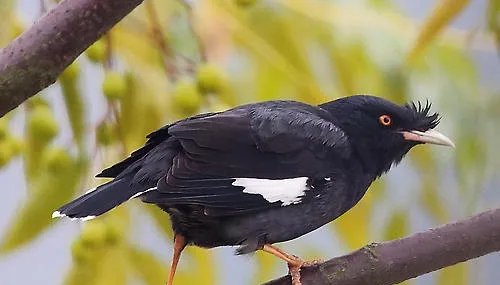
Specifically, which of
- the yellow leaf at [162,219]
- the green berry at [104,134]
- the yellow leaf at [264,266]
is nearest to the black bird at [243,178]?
the green berry at [104,134]

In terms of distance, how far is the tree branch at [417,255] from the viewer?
1.01 m

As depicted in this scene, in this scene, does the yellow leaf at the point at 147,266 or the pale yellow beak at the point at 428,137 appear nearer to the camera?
the pale yellow beak at the point at 428,137

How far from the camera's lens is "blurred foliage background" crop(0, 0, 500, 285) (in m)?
1.25

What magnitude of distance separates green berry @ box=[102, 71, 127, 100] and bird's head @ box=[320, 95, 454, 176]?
295 millimetres

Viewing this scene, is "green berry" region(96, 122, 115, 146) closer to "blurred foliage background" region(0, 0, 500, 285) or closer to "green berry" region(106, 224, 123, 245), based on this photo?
"blurred foliage background" region(0, 0, 500, 285)

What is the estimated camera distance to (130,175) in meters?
1.08

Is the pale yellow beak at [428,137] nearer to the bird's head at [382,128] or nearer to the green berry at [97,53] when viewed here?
the bird's head at [382,128]

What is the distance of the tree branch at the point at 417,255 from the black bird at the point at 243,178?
0.18 ft

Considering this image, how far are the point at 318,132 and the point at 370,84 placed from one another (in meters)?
Answer: 0.54

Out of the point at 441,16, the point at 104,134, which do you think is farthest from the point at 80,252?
the point at 441,16

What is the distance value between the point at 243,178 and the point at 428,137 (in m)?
0.30

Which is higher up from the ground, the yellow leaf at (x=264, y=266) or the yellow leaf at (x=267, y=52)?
the yellow leaf at (x=267, y=52)

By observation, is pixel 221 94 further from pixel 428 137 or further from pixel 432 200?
pixel 432 200

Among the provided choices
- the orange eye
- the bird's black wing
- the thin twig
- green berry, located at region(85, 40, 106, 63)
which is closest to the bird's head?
the orange eye
